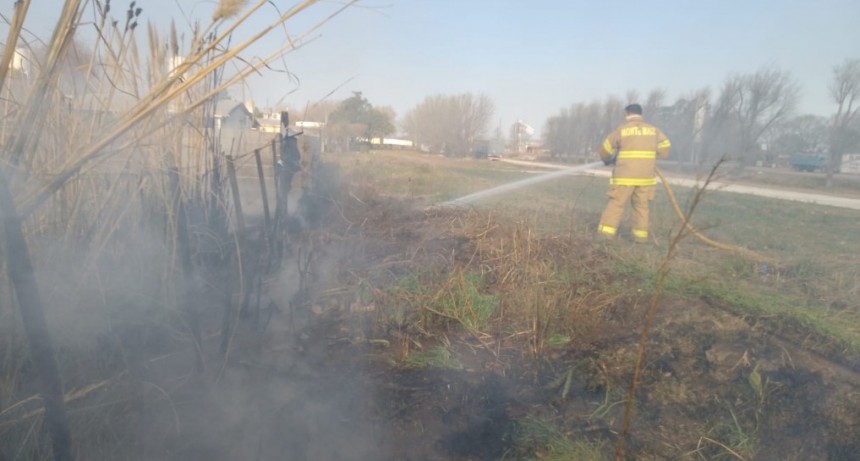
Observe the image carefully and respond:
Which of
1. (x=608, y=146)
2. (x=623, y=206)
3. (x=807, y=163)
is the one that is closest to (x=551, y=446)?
(x=623, y=206)

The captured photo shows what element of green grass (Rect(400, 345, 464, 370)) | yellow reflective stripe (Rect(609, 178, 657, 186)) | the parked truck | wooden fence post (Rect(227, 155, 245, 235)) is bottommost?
the parked truck

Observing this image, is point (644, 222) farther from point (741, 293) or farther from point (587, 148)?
point (587, 148)

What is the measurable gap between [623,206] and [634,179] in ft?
1.06

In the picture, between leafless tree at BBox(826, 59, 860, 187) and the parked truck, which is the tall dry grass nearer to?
leafless tree at BBox(826, 59, 860, 187)

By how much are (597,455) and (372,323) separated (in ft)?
5.93

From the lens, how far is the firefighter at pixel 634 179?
6523mm

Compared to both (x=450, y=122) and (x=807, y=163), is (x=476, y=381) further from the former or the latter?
(x=807, y=163)

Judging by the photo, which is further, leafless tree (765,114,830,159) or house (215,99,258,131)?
leafless tree (765,114,830,159)

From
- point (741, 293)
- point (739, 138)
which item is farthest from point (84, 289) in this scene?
point (739, 138)

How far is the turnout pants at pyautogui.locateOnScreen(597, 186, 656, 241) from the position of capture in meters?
6.51

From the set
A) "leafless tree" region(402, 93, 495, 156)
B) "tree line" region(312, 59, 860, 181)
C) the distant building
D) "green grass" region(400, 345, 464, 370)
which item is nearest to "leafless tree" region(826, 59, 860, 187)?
"tree line" region(312, 59, 860, 181)

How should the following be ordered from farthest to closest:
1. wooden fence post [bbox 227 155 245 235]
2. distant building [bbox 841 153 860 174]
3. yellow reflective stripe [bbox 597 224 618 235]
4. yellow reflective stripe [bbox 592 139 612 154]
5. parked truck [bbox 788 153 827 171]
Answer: parked truck [bbox 788 153 827 171] → distant building [bbox 841 153 860 174] → yellow reflective stripe [bbox 592 139 612 154] → yellow reflective stripe [bbox 597 224 618 235] → wooden fence post [bbox 227 155 245 235]

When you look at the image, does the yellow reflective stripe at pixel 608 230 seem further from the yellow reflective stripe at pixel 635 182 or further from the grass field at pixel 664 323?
the yellow reflective stripe at pixel 635 182

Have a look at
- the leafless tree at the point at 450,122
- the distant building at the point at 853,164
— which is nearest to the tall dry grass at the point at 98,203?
the leafless tree at the point at 450,122
